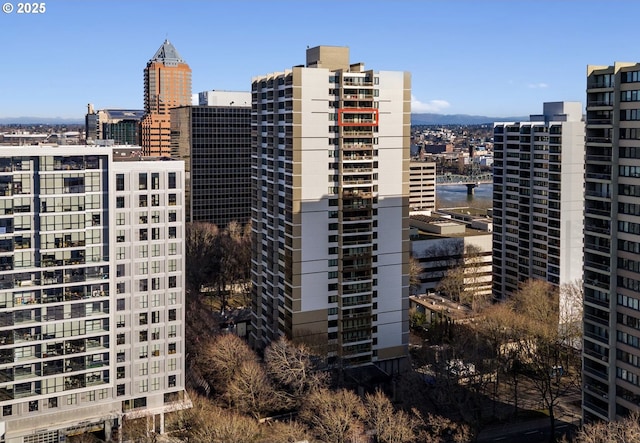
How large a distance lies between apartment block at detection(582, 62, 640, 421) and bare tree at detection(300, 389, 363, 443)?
13705 mm

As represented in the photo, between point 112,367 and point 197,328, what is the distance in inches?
567

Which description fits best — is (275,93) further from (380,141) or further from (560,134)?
(560,134)

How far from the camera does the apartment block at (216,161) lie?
94688 mm

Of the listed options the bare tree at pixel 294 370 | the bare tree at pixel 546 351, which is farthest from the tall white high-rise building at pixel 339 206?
the bare tree at pixel 546 351

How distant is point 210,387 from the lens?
49500mm

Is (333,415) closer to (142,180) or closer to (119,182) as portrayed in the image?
(142,180)

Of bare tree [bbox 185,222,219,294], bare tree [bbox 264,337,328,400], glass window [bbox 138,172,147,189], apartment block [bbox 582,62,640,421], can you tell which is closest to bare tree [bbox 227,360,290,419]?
bare tree [bbox 264,337,328,400]

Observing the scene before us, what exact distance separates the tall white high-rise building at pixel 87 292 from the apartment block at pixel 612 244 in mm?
26572

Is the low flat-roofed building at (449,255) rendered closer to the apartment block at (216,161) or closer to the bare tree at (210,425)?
the apartment block at (216,161)

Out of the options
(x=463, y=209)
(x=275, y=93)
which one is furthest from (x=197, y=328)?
(x=463, y=209)

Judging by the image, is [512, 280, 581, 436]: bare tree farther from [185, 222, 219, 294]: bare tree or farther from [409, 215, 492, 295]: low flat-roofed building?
[185, 222, 219, 294]: bare tree

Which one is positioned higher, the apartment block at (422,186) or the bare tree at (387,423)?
the apartment block at (422,186)

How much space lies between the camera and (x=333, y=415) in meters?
37.2

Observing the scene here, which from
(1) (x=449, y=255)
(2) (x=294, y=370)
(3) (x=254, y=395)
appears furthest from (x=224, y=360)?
(1) (x=449, y=255)
